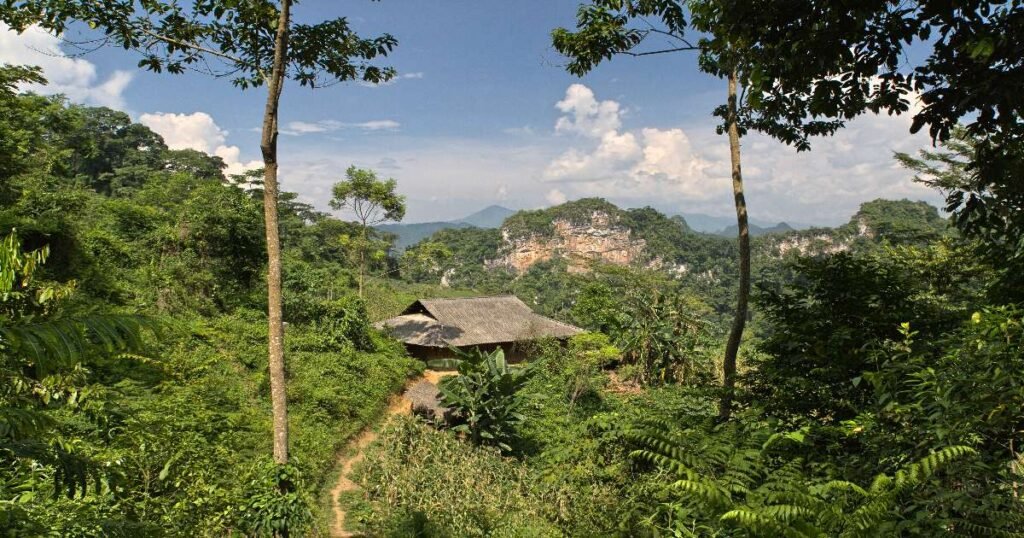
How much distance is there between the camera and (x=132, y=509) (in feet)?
14.7

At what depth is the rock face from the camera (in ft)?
323

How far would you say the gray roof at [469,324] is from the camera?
764 inches

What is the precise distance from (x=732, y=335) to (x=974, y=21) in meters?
5.04

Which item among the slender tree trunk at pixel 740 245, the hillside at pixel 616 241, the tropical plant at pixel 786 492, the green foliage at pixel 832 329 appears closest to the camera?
the tropical plant at pixel 786 492

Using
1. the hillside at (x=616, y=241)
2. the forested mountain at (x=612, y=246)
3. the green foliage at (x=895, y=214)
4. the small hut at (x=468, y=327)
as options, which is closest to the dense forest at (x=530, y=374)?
the small hut at (x=468, y=327)

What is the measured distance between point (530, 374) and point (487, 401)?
1.08 metres

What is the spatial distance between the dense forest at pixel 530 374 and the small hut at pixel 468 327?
1.58 m

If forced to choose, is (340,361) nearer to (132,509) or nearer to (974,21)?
(132,509)

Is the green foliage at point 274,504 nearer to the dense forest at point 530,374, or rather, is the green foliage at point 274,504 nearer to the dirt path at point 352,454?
the dense forest at point 530,374

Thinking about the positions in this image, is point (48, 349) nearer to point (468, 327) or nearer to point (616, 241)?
point (468, 327)

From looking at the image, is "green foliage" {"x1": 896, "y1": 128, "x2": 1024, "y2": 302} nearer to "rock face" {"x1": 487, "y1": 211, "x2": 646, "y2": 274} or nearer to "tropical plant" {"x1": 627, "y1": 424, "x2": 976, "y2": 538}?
"tropical plant" {"x1": 627, "y1": 424, "x2": 976, "y2": 538}

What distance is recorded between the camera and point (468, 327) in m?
20.4

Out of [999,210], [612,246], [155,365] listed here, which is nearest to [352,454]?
[155,365]

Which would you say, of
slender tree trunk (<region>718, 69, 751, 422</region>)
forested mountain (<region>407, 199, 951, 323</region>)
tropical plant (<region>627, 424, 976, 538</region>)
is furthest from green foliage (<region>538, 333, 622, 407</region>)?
forested mountain (<region>407, 199, 951, 323</region>)
